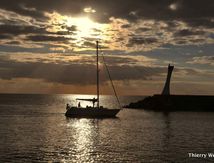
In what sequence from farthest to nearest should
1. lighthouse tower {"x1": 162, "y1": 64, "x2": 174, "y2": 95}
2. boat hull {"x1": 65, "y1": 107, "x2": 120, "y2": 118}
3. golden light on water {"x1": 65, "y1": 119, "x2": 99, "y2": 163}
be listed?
lighthouse tower {"x1": 162, "y1": 64, "x2": 174, "y2": 95} < boat hull {"x1": 65, "y1": 107, "x2": 120, "y2": 118} < golden light on water {"x1": 65, "y1": 119, "x2": 99, "y2": 163}

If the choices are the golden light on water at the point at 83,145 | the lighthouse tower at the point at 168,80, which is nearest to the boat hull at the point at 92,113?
the golden light on water at the point at 83,145

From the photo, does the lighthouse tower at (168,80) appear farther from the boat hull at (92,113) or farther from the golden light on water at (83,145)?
the golden light on water at (83,145)

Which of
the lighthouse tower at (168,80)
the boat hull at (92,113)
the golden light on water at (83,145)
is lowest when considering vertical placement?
the golden light on water at (83,145)

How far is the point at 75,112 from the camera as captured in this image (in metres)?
86.7

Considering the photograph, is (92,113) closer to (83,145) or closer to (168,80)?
(83,145)

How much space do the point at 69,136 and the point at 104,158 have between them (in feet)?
61.2

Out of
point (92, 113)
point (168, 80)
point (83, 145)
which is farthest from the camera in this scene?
point (168, 80)

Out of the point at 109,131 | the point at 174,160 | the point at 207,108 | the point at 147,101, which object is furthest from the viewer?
the point at 147,101

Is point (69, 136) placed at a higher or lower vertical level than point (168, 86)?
lower

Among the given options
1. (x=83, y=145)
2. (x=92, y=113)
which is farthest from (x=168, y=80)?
(x=83, y=145)

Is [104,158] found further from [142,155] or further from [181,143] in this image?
[181,143]

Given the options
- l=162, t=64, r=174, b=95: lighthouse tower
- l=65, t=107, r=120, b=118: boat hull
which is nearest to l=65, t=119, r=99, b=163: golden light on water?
l=65, t=107, r=120, b=118: boat hull

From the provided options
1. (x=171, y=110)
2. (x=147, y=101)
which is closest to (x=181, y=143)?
(x=171, y=110)

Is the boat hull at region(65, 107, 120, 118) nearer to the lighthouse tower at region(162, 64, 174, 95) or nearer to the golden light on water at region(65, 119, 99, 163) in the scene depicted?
the golden light on water at region(65, 119, 99, 163)
